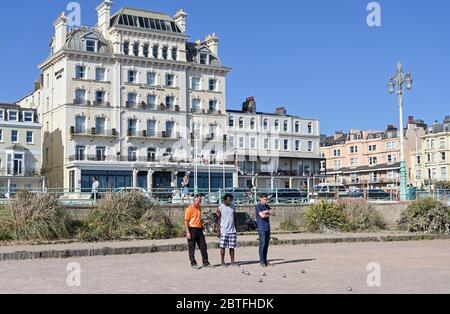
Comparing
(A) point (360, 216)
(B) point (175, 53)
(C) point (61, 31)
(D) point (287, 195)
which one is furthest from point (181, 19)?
(A) point (360, 216)

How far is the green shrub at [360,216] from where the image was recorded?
29.7 metres

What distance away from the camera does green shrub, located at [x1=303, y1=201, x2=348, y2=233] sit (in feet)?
93.8

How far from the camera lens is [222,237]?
14.9m

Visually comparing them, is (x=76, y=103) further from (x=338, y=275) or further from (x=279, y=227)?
(x=338, y=275)

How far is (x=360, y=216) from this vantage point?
30.1m

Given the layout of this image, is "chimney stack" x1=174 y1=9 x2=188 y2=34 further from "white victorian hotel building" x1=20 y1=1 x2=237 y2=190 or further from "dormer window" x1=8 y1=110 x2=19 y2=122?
"dormer window" x1=8 y1=110 x2=19 y2=122

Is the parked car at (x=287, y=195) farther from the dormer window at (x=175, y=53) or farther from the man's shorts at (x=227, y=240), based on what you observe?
the dormer window at (x=175, y=53)

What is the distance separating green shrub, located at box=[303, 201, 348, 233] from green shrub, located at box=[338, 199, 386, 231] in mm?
637

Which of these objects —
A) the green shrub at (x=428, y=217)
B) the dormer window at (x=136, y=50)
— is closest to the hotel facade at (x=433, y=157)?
the dormer window at (x=136, y=50)

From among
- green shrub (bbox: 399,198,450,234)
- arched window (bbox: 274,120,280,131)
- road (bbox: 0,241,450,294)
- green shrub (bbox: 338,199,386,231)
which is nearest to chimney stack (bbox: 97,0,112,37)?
arched window (bbox: 274,120,280,131)

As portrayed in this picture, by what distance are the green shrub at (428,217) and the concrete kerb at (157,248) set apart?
5.02ft

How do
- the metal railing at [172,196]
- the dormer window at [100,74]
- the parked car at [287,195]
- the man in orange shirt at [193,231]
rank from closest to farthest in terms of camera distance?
the man in orange shirt at [193,231], the metal railing at [172,196], the parked car at [287,195], the dormer window at [100,74]
